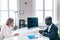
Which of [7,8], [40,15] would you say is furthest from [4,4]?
[40,15]

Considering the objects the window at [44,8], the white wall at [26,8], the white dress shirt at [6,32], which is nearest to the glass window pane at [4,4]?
the white wall at [26,8]

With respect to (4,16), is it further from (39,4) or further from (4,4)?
(39,4)

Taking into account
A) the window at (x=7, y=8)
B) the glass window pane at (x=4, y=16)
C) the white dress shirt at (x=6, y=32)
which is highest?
the window at (x=7, y=8)

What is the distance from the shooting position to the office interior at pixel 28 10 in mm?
5871

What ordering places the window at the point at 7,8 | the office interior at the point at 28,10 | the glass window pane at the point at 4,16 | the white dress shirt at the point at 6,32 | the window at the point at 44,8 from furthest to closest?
the window at the point at 44,8 < the window at the point at 7,8 < the glass window pane at the point at 4,16 < the office interior at the point at 28,10 < the white dress shirt at the point at 6,32

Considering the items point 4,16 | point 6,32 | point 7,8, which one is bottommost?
point 6,32

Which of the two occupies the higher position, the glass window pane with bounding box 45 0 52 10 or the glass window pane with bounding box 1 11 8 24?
the glass window pane with bounding box 45 0 52 10

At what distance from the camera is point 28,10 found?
19.6ft

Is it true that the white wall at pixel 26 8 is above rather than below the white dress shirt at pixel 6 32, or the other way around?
above

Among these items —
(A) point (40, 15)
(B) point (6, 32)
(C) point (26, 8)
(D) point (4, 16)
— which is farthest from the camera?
(A) point (40, 15)

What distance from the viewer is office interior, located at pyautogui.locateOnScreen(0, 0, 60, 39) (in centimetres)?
587

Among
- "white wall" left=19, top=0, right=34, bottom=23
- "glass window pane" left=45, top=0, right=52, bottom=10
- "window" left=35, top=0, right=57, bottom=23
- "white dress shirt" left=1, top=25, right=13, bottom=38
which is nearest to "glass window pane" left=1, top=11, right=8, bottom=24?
"white wall" left=19, top=0, right=34, bottom=23

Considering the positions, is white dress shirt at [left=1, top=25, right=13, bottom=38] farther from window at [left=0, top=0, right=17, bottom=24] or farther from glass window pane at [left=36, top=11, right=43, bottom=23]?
glass window pane at [left=36, top=11, right=43, bottom=23]

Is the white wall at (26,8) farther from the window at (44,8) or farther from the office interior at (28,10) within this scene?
the window at (44,8)
